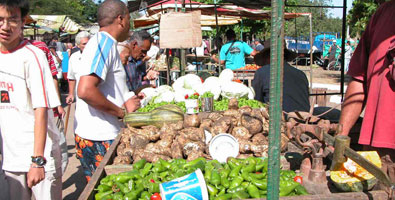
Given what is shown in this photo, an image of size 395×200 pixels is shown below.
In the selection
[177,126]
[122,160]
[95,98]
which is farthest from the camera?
[177,126]

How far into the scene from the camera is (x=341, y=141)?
194 cm

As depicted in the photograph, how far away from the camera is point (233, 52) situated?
1013 cm

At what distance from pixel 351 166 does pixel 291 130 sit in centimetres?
46

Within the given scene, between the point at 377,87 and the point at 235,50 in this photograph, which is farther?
the point at 235,50

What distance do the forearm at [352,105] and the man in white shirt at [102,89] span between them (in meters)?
1.90

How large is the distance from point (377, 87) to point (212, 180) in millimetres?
1299

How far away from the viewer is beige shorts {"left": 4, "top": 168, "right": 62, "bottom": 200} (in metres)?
2.73

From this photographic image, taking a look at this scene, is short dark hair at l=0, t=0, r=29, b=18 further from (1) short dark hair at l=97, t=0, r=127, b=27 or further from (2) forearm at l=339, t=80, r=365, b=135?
(2) forearm at l=339, t=80, r=365, b=135

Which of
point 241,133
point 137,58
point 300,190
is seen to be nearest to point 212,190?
point 300,190

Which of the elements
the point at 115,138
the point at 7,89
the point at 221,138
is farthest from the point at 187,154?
the point at 7,89

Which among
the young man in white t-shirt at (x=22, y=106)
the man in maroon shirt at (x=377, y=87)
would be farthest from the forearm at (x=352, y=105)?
the young man in white t-shirt at (x=22, y=106)

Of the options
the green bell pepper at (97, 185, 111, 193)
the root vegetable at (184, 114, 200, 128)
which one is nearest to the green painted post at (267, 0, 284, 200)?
the green bell pepper at (97, 185, 111, 193)

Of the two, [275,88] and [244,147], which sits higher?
[275,88]

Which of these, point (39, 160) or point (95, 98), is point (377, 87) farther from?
point (39, 160)
